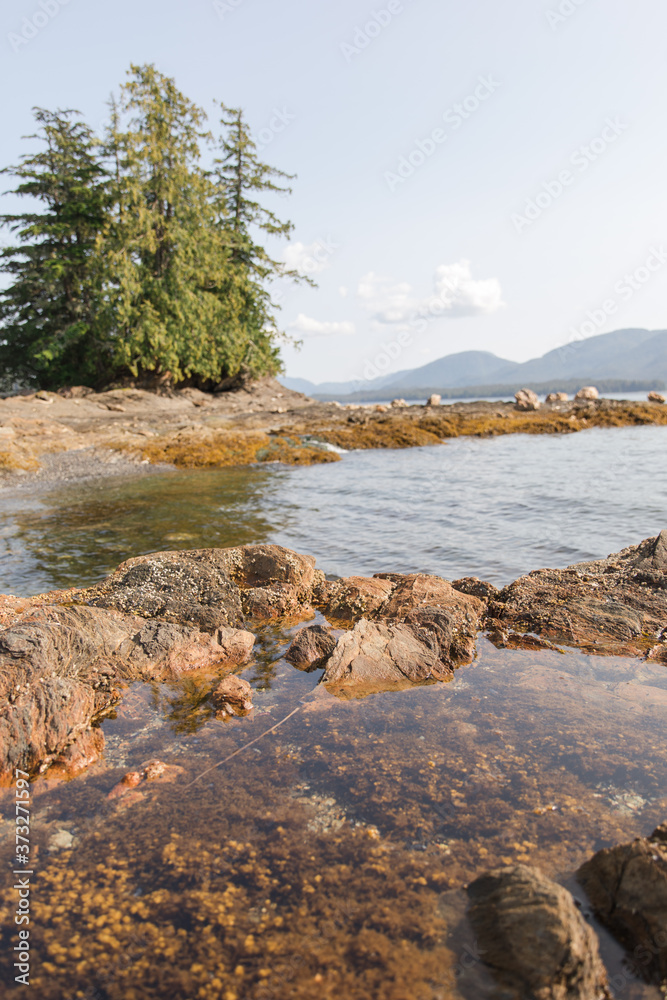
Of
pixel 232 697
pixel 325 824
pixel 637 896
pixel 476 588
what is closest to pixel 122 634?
pixel 232 697

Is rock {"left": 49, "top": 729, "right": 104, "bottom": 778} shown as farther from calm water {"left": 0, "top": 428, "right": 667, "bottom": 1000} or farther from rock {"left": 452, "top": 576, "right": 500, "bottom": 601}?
rock {"left": 452, "top": 576, "right": 500, "bottom": 601}

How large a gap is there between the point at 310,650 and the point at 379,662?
31.4 inches

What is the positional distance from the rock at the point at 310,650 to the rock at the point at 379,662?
12.0 inches

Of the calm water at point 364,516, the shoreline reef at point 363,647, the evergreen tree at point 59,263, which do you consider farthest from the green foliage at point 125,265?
the shoreline reef at point 363,647

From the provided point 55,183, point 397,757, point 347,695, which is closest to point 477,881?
point 397,757

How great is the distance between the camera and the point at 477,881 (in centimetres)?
308

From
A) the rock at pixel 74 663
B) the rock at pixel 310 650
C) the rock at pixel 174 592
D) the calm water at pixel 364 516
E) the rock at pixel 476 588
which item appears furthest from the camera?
the calm water at pixel 364 516

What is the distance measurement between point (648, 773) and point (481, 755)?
1181 millimetres

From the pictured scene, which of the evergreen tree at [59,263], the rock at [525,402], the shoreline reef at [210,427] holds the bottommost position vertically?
the shoreline reef at [210,427]

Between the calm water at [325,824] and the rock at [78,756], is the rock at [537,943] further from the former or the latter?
the rock at [78,756]

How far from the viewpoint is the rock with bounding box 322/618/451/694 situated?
5457 millimetres

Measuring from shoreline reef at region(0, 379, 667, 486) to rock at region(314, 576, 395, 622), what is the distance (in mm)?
14951

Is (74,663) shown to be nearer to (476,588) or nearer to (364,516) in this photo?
(476,588)

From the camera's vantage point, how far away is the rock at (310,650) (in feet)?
19.4
